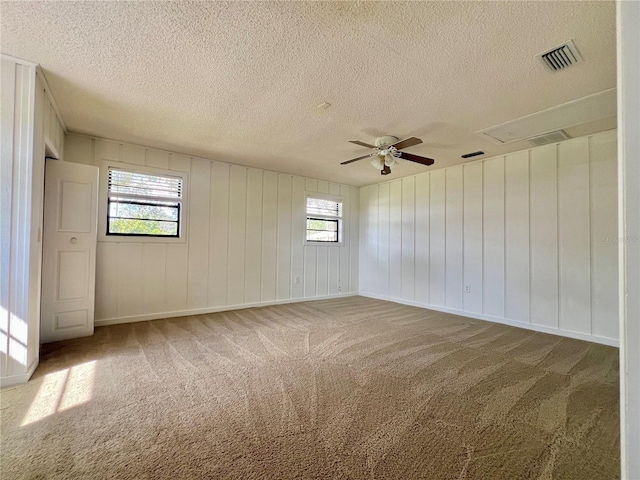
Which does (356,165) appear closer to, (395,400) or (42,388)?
(395,400)

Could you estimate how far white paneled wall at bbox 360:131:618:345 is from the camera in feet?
12.0

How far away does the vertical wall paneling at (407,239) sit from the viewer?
5840mm

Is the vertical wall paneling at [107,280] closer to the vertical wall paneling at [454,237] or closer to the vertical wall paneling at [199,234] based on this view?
the vertical wall paneling at [199,234]

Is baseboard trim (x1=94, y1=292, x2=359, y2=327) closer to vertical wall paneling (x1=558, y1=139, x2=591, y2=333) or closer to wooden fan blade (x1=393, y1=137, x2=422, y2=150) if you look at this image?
wooden fan blade (x1=393, y1=137, x2=422, y2=150)

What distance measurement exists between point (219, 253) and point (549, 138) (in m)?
5.33

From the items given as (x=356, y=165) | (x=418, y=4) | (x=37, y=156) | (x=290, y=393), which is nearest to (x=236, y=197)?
(x=356, y=165)

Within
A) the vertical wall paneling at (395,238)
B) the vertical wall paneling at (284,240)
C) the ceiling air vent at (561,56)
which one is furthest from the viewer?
the vertical wall paneling at (395,238)

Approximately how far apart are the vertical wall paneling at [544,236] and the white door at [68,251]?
6128 millimetres

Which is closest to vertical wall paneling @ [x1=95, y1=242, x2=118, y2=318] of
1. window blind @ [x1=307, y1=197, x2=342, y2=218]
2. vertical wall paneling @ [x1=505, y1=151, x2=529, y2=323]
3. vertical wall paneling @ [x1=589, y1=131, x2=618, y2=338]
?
window blind @ [x1=307, y1=197, x2=342, y2=218]

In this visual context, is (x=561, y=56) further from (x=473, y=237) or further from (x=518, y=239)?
(x=473, y=237)

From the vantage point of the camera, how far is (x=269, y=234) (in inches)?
221

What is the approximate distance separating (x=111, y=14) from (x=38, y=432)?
275 centimetres

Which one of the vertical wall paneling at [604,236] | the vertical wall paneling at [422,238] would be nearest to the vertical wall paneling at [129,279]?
the vertical wall paneling at [422,238]

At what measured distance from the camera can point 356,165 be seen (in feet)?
17.1
